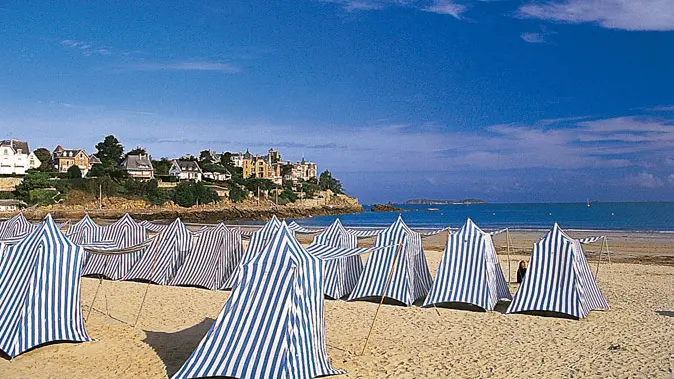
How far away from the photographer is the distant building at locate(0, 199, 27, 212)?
186 feet

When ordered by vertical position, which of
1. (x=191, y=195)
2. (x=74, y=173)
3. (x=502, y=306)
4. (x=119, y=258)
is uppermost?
(x=74, y=173)

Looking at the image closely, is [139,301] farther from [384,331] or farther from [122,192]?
[122,192]

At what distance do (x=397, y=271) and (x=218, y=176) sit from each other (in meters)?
83.2

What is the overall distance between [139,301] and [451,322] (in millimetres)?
5852

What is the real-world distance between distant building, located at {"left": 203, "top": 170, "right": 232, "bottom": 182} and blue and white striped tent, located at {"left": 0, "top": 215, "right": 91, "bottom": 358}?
3277 inches

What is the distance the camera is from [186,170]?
280 feet

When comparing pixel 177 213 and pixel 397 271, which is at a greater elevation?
pixel 397 271

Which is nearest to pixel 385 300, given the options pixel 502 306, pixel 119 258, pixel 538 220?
pixel 502 306

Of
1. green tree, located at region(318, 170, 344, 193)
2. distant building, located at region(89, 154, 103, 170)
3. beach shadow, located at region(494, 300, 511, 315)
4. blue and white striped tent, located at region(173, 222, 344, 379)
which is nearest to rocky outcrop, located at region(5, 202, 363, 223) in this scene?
distant building, located at region(89, 154, 103, 170)

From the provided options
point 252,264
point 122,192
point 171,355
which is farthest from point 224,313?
point 122,192

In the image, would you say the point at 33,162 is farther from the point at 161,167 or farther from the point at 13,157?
the point at 161,167

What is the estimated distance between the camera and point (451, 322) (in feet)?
32.0

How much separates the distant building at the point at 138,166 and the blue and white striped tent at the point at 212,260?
219 feet

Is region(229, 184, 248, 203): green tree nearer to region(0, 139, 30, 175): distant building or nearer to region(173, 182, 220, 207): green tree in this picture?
region(173, 182, 220, 207): green tree
